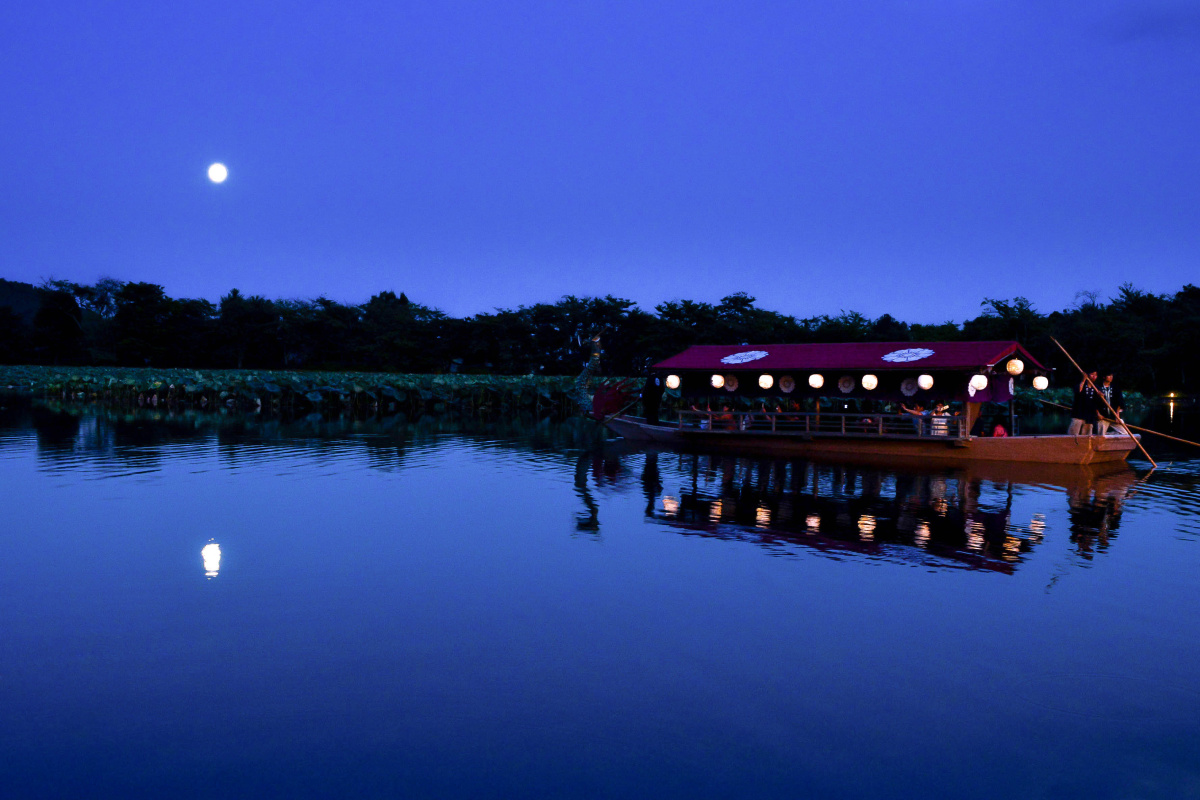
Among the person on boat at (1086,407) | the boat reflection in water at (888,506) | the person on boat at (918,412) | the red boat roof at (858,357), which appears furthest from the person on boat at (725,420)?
the person on boat at (1086,407)

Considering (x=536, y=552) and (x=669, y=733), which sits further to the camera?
(x=536, y=552)

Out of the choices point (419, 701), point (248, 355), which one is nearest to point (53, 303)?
point (248, 355)

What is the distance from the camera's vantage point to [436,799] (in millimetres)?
4270

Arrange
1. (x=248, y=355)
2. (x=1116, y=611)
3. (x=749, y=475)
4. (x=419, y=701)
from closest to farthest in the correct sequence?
(x=419, y=701) < (x=1116, y=611) < (x=749, y=475) < (x=248, y=355)

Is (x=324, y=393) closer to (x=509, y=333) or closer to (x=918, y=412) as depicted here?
(x=509, y=333)

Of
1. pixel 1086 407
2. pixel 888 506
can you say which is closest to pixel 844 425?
pixel 1086 407

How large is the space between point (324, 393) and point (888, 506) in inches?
1258

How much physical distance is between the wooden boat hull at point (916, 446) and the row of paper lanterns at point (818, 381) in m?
1.29

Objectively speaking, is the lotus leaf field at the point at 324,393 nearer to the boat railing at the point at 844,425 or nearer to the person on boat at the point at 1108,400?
the boat railing at the point at 844,425

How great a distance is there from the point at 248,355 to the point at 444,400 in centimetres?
3269

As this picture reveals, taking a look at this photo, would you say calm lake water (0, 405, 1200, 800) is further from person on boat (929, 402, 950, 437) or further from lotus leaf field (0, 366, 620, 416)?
lotus leaf field (0, 366, 620, 416)

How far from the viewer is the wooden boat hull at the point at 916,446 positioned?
58.2 ft

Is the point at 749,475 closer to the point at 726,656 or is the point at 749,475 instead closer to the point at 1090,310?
the point at 726,656

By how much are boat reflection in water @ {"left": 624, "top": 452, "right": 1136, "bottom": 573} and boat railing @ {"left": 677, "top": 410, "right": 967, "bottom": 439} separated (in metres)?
1.34
